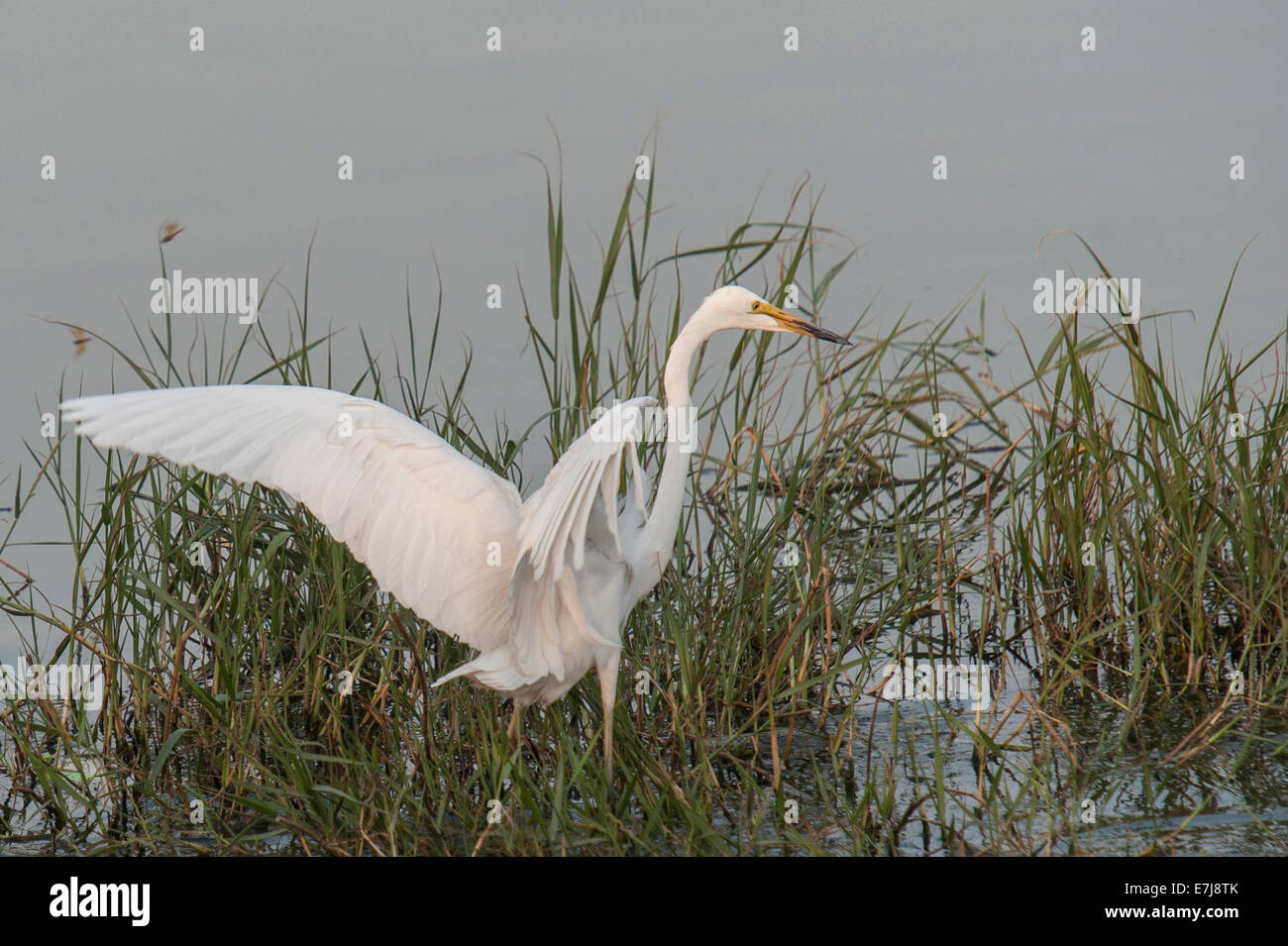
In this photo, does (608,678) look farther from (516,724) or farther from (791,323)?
(791,323)

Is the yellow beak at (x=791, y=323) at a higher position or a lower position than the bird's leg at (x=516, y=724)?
higher

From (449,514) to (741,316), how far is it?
1.09 m

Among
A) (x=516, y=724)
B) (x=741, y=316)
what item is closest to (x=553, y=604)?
(x=516, y=724)

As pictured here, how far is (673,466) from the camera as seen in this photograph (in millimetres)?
3984

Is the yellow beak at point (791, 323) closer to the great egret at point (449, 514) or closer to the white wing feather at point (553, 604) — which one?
the great egret at point (449, 514)

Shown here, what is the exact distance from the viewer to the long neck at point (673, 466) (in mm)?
3949

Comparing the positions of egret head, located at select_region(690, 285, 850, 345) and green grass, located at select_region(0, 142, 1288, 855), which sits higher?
egret head, located at select_region(690, 285, 850, 345)

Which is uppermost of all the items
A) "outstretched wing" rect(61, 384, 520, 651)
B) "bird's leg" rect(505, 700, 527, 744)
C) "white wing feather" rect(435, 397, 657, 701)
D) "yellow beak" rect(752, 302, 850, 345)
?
"yellow beak" rect(752, 302, 850, 345)

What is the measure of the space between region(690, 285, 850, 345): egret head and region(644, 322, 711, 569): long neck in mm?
66

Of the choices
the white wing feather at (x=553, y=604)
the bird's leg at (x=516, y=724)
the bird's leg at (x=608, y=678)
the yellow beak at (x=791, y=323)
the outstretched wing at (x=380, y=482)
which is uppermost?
the yellow beak at (x=791, y=323)

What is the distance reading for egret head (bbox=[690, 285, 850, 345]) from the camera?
407cm

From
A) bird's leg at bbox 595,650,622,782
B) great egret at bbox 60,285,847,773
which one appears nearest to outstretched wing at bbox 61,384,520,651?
great egret at bbox 60,285,847,773

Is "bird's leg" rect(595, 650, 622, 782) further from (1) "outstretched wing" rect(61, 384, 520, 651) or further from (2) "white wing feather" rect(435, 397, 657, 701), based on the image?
(1) "outstretched wing" rect(61, 384, 520, 651)

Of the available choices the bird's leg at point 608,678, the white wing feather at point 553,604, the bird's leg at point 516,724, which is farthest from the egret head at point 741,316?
the bird's leg at point 516,724
